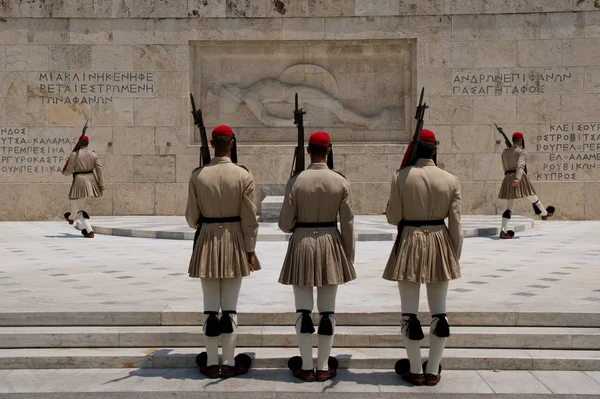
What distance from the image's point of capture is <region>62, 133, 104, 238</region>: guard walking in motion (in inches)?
469

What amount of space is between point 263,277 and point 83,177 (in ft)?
17.7

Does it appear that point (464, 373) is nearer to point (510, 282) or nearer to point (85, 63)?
point (510, 282)

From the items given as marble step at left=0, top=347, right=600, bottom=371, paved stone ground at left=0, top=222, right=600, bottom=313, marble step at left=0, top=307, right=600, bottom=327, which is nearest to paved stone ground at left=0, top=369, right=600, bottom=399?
marble step at left=0, top=347, right=600, bottom=371

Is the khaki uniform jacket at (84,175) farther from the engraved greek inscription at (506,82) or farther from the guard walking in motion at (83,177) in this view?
the engraved greek inscription at (506,82)

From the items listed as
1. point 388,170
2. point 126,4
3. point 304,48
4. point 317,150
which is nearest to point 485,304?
point 317,150

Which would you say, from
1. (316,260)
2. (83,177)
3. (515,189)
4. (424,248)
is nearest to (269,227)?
(83,177)

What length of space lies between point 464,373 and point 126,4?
12.8 m

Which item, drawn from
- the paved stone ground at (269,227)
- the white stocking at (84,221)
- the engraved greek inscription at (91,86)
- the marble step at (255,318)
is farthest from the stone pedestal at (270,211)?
the marble step at (255,318)

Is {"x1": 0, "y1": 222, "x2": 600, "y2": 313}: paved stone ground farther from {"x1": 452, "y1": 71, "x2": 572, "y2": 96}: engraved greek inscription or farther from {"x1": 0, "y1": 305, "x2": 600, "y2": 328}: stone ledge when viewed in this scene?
{"x1": 452, "y1": 71, "x2": 572, "y2": 96}: engraved greek inscription

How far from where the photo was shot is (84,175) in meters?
12.0

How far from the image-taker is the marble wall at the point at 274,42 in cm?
1536

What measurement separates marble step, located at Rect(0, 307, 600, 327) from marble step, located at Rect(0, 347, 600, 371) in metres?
0.31

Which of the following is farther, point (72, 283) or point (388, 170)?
point (388, 170)

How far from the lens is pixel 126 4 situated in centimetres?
1548
